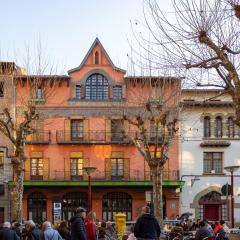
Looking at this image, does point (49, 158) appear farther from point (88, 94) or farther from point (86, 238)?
point (86, 238)

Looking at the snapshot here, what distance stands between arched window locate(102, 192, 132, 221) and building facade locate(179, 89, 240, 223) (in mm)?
4350

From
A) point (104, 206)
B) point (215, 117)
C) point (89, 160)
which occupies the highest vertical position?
point (215, 117)

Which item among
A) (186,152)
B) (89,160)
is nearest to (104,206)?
(89,160)

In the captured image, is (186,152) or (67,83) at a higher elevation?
(67,83)

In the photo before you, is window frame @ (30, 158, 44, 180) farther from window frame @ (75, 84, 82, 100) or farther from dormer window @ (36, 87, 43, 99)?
window frame @ (75, 84, 82, 100)

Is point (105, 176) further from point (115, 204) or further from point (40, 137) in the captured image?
point (40, 137)

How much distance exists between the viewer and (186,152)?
176 feet

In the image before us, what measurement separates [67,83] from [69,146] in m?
5.26

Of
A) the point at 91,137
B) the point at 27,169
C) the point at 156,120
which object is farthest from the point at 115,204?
the point at 156,120

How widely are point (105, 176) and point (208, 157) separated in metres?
8.49

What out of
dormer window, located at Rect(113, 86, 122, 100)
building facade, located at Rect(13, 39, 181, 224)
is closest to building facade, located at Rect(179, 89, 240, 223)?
building facade, located at Rect(13, 39, 181, 224)

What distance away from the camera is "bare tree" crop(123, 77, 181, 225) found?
117ft

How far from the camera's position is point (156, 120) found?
117ft

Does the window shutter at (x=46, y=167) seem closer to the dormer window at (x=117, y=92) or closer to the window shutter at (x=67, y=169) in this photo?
the window shutter at (x=67, y=169)
